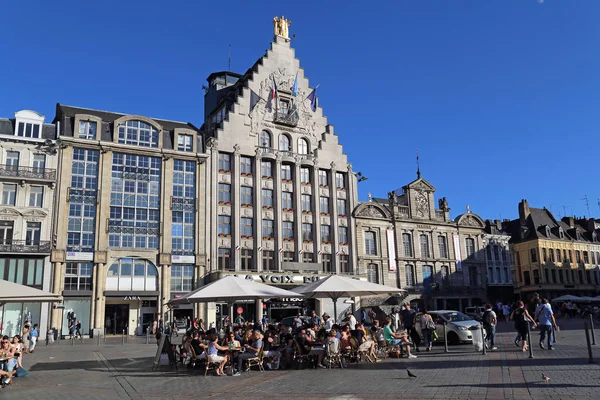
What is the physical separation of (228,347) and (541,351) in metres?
10.4

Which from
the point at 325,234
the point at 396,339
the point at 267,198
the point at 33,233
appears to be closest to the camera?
the point at 396,339

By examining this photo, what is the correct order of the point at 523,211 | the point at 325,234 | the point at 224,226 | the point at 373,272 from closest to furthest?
the point at 224,226, the point at 325,234, the point at 373,272, the point at 523,211

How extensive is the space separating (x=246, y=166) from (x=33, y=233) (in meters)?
17.9

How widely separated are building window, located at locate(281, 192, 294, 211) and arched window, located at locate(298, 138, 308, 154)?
14.5 feet

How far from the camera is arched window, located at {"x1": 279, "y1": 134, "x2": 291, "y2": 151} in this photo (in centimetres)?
4994

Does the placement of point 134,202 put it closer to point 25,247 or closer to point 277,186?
point 25,247

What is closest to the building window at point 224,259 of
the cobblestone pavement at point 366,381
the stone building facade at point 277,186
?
the stone building facade at point 277,186

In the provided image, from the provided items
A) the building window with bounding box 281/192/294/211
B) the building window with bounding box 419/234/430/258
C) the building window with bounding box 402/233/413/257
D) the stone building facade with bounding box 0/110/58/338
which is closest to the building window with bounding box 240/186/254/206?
the building window with bounding box 281/192/294/211

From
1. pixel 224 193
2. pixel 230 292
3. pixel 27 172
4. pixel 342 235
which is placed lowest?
pixel 230 292

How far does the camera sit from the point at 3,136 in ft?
131

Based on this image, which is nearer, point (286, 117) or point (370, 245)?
point (286, 117)

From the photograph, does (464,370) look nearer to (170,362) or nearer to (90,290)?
(170,362)

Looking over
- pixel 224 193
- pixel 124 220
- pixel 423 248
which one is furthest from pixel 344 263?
pixel 124 220

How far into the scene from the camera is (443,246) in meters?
56.3
